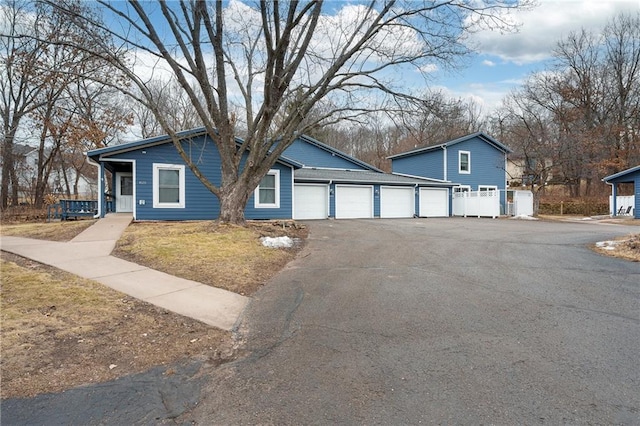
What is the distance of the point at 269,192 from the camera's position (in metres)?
17.4

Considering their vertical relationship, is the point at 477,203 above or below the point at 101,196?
below

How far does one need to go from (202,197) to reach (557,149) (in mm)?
25118

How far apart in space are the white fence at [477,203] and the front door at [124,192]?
20.9 m

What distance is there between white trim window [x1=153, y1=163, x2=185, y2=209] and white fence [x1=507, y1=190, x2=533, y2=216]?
22666mm

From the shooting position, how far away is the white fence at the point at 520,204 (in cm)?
2667

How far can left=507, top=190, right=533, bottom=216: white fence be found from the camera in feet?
87.5

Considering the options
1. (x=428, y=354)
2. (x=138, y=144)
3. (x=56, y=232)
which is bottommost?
(x=428, y=354)

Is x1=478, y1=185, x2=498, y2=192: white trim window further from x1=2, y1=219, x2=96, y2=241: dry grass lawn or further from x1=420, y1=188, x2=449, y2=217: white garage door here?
x1=2, y1=219, x2=96, y2=241: dry grass lawn

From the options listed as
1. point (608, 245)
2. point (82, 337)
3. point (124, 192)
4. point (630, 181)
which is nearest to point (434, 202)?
point (630, 181)

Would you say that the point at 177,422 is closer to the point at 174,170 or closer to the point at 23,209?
the point at 174,170

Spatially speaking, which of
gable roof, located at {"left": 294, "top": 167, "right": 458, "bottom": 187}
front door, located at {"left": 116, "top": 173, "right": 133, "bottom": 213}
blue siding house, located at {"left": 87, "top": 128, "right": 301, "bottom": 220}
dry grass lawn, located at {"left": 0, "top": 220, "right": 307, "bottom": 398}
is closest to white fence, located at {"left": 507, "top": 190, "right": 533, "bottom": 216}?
gable roof, located at {"left": 294, "top": 167, "right": 458, "bottom": 187}

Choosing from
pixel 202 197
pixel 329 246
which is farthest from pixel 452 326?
pixel 202 197

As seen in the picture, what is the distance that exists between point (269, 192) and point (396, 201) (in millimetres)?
9968

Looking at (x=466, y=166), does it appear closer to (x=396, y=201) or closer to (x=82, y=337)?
(x=396, y=201)
